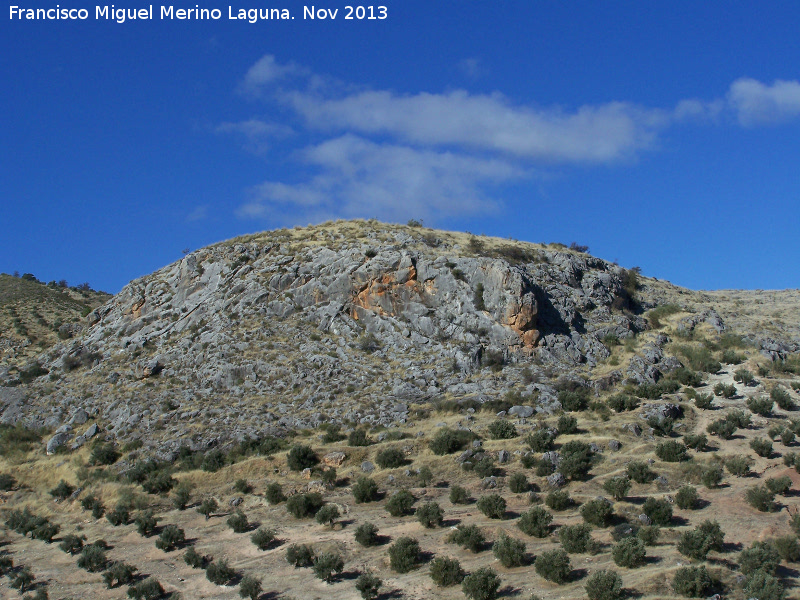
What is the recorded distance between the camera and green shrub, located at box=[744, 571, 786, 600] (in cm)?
1673

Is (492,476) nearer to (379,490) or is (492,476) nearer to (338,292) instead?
(379,490)

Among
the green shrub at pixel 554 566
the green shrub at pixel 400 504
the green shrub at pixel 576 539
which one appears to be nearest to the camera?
the green shrub at pixel 554 566

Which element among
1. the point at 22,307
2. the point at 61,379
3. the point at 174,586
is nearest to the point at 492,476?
the point at 174,586

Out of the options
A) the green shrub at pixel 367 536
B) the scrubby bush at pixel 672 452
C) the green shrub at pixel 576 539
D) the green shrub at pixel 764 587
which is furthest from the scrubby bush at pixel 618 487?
the green shrub at pixel 367 536

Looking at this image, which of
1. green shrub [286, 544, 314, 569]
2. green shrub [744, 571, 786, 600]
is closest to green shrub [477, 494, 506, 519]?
green shrub [286, 544, 314, 569]

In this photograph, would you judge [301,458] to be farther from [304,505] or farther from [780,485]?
[780,485]

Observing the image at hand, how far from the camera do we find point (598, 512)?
23.3 metres

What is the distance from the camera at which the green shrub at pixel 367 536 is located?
23.6m

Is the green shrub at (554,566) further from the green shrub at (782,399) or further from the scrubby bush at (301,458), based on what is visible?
the green shrub at (782,399)

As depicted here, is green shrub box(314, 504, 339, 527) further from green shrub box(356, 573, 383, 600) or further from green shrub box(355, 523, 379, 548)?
green shrub box(356, 573, 383, 600)

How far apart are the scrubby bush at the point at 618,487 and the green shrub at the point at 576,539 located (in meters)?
3.46

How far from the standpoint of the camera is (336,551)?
23.6m

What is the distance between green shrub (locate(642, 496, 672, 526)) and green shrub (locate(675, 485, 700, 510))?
620 mm

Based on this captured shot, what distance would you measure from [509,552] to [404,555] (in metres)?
3.73
